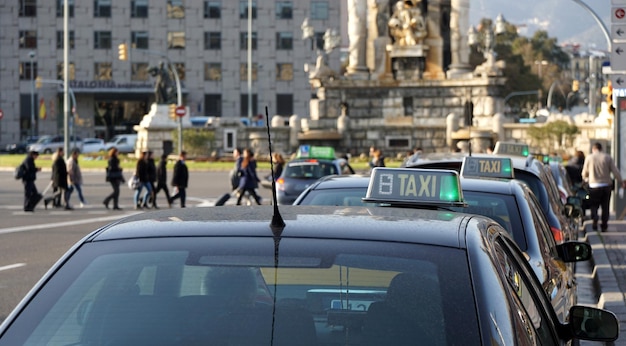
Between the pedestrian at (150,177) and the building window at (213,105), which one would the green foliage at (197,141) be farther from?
the pedestrian at (150,177)

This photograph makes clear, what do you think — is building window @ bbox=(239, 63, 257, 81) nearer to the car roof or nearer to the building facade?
the building facade

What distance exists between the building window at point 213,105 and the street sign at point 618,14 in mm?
74163

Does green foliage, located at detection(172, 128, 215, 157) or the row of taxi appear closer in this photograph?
the row of taxi

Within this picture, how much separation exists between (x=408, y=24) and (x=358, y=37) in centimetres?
258

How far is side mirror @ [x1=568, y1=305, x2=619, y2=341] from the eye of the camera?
193 inches

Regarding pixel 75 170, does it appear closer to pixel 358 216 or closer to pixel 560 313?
pixel 560 313

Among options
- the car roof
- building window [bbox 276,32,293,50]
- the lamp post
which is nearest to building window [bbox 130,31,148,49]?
the lamp post

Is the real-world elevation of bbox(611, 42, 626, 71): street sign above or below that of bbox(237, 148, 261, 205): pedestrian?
above

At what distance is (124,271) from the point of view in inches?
154

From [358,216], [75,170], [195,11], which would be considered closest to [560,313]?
[358,216]

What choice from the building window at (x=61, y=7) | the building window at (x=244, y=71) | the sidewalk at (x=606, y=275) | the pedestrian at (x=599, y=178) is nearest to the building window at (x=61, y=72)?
the building window at (x=61, y=7)

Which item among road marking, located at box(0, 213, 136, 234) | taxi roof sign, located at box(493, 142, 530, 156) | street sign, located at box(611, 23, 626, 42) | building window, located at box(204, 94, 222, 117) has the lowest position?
road marking, located at box(0, 213, 136, 234)

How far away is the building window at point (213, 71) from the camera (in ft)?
315

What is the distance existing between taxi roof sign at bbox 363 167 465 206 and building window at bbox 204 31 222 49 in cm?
8983
